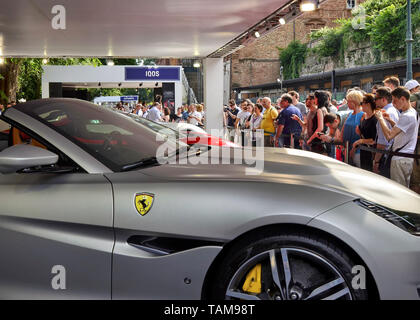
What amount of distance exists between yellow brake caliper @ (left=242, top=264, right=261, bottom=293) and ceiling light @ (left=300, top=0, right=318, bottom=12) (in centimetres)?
654

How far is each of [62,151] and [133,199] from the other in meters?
0.55

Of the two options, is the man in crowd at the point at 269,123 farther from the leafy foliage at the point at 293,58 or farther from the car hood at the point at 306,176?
the leafy foliage at the point at 293,58

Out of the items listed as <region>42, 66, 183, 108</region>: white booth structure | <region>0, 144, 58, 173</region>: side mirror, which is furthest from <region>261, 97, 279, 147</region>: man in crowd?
<region>42, 66, 183, 108</region>: white booth structure

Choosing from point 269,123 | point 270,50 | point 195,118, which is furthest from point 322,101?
point 270,50

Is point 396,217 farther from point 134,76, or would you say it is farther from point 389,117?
point 134,76

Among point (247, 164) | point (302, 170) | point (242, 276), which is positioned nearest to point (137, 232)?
point (242, 276)

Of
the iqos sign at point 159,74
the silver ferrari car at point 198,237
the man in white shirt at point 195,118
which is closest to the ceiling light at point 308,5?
the silver ferrari car at point 198,237

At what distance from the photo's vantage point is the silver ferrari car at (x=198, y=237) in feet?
7.97

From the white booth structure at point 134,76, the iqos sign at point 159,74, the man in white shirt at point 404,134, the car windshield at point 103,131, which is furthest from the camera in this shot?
the iqos sign at point 159,74

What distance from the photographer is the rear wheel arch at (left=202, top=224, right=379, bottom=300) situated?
244 centimetres

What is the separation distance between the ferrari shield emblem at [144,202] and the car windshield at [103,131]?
0.98 feet

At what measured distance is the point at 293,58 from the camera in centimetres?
6278

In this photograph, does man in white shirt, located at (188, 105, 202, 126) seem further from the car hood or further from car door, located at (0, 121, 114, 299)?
car door, located at (0, 121, 114, 299)

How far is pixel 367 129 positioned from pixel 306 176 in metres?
4.36
